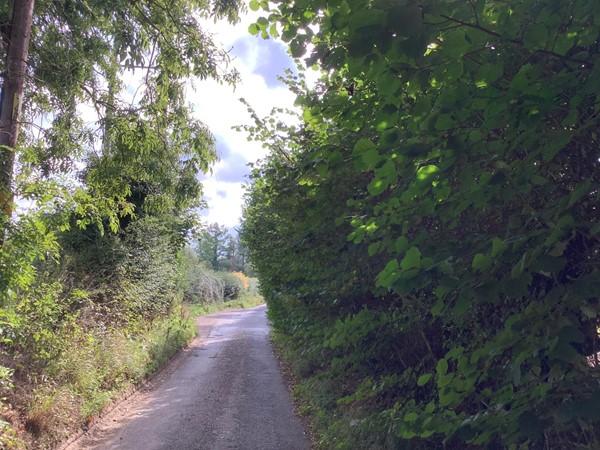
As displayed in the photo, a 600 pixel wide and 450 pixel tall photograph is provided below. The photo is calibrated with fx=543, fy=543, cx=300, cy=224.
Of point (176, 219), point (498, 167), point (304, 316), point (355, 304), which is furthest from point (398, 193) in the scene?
point (176, 219)

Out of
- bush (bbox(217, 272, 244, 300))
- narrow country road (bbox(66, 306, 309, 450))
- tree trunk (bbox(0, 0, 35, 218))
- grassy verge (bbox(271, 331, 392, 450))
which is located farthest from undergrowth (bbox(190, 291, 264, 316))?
tree trunk (bbox(0, 0, 35, 218))

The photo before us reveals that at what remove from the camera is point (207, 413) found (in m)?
10.1

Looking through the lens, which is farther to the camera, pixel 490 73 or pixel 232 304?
pixel 232 304

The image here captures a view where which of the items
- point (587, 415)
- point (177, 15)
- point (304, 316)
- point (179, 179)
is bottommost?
point (587, 415)

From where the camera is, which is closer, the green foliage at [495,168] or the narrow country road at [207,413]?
the green foliage at [495,168]

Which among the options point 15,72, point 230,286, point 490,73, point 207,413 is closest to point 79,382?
point 207,413

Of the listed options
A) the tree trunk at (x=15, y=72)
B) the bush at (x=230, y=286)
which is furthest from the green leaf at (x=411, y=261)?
the bush at (x=230, y=286)

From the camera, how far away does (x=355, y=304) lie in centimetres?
593

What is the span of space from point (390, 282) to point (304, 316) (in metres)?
5.44

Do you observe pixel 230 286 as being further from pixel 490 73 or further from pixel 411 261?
pixel 490 73

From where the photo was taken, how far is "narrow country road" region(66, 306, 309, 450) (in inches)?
328

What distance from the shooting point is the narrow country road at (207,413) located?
832 centimetres

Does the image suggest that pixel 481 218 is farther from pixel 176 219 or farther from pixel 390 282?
pixel 176 219

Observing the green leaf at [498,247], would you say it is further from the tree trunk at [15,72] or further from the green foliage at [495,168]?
the tree trunk at [15,72]
